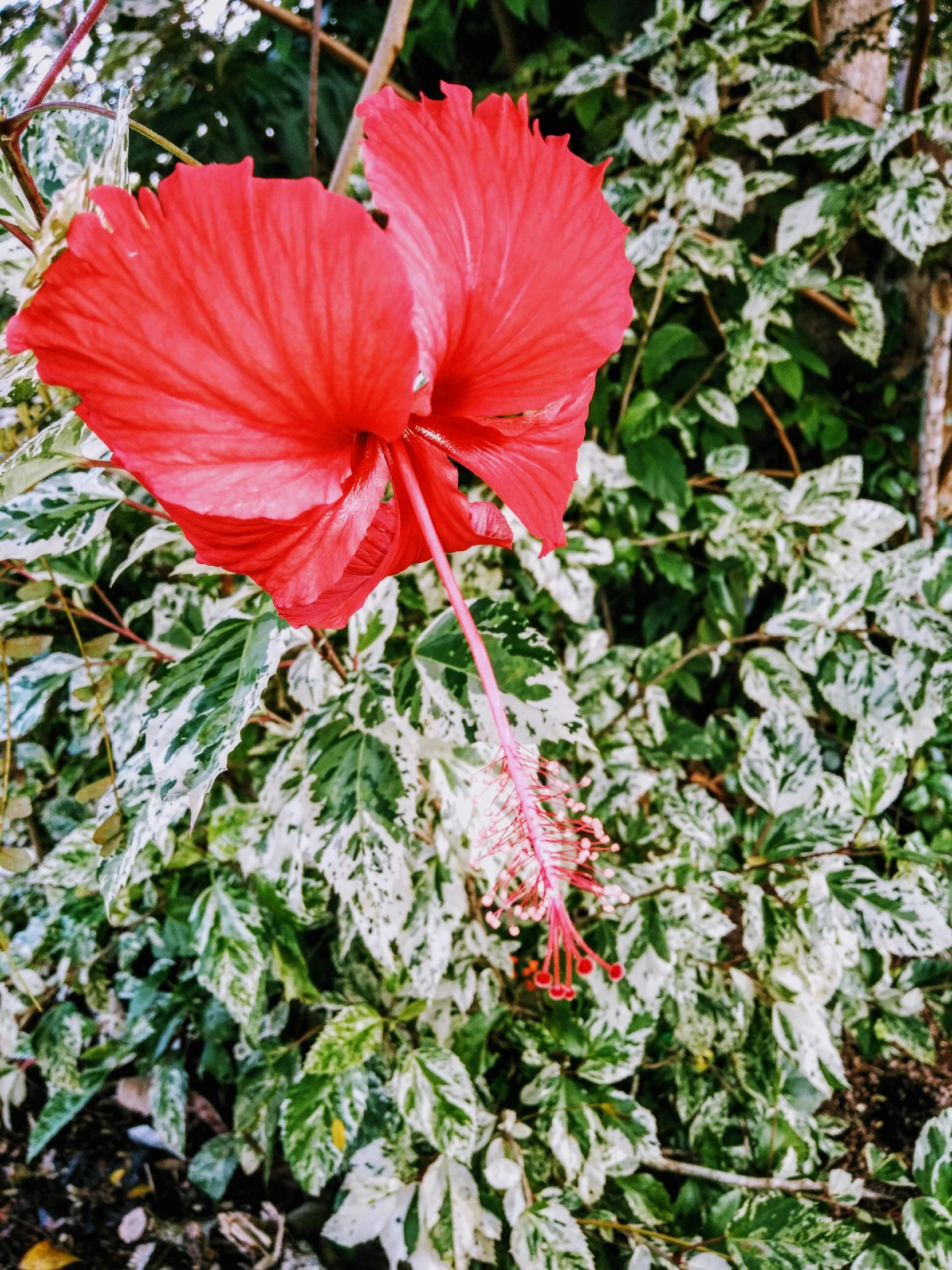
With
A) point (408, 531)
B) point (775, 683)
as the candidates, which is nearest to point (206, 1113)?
point (775, 683)

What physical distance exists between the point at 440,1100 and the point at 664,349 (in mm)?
1231

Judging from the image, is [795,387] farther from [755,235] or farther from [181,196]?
[181,196]

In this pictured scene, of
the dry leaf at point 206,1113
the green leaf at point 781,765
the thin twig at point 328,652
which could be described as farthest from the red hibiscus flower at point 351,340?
the dry leaf at point 206,1113

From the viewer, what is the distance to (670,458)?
55.9 inches

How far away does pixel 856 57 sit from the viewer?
1423 mm

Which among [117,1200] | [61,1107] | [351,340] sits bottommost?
[117,1200]

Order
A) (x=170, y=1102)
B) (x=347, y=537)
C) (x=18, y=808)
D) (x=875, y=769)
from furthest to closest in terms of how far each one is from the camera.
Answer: (x=170, y=1102) < (x=875, y=769) < (x=18, y=808) < (x=347, y=537)

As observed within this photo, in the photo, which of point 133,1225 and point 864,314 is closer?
point 133,1225

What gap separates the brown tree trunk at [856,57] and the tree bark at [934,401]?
→ 1.13 feet

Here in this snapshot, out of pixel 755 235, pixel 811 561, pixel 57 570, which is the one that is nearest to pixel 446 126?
pixel 57 570

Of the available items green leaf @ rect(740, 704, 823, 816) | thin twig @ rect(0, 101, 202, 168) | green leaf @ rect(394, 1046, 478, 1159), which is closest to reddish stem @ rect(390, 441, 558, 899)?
thin twig @ rect(0, 101, 202, 168)

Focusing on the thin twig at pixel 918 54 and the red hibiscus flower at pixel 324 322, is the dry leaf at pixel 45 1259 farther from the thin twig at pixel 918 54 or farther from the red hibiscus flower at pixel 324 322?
the thin twig at pixel 918 54

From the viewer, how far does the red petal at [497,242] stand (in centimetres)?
35

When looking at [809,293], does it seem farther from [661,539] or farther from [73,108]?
[73,108]
